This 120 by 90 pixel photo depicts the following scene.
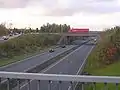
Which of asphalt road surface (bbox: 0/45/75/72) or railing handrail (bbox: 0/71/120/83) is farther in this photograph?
asphalt road surface (bbox: 0/45/75/72)

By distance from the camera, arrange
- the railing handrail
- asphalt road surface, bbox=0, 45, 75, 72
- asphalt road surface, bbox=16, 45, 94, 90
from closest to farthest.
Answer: the railing handrail < asphalt road surface, bbox=16, 45, 94, 90 < asphalt road surface, bbox=0, 45, 75, 72

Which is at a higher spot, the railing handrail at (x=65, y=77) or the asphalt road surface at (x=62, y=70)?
the railing handrail at (x=65, y=77)

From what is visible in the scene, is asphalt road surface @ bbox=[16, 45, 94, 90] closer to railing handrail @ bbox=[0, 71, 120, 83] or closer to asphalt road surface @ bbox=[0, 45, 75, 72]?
railing handrail @ bbox=[0, 71, 120, 83]

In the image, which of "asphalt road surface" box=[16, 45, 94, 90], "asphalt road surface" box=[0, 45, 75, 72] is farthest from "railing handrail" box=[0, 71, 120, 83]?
"asphalt road surface" box=[0, 45, 75, 72]

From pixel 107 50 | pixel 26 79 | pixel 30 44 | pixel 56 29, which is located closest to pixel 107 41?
pixel 107 50

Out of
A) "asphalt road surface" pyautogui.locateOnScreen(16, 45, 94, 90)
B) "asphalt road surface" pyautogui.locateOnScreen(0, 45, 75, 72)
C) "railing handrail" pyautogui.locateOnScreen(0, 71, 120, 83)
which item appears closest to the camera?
"railing handrail" pyautogui.locateOnScreen(0, 71, 120, 83)

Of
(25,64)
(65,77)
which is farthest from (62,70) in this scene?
(65,77)

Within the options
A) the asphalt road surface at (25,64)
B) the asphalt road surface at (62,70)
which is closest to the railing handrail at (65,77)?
the asphalt road surface at (62,70)

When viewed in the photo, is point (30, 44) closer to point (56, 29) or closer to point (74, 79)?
point (56, 29)

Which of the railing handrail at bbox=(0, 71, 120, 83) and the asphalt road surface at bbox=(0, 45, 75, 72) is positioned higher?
the railing handrail at bbox=(0, 71, 120, 83)

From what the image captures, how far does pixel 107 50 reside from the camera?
176ft

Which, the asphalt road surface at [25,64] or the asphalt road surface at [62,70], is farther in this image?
the asphalt road surface at [25,64]

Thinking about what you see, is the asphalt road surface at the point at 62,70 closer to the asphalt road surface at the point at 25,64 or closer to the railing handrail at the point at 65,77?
the railing handrail at the point at 65,77

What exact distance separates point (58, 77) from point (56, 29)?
6594 inches
